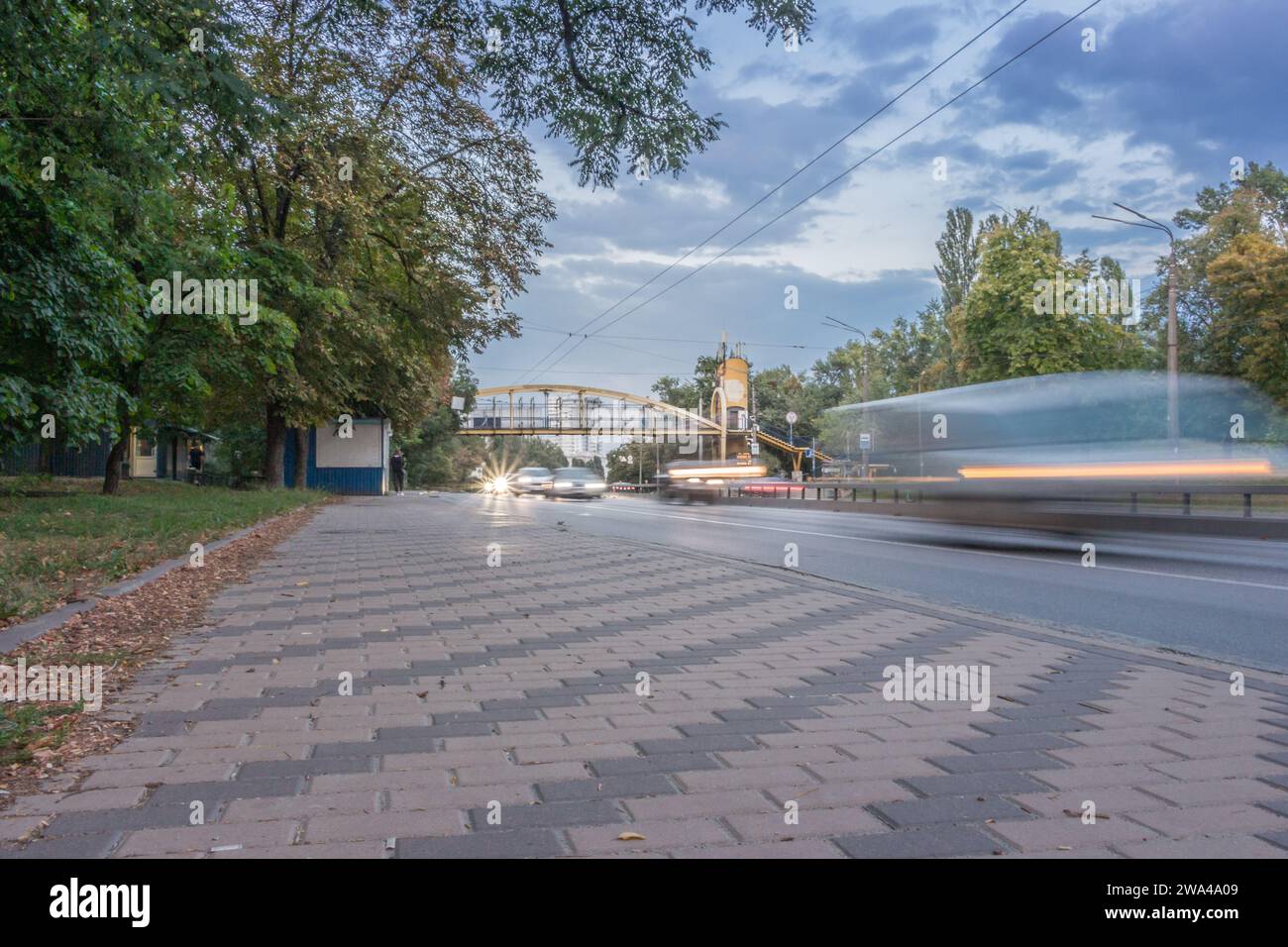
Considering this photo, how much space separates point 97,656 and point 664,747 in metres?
3.39

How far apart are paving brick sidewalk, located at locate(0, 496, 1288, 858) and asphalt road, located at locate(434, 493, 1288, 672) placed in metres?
1.39

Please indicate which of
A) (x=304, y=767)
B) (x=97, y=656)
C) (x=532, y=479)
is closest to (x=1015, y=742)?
(x=304, y=767)

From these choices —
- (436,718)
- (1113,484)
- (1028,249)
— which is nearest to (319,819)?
Result: (436,718)

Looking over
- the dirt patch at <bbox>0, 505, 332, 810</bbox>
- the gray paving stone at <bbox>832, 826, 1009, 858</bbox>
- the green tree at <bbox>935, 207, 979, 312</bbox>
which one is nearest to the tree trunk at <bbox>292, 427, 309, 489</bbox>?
the dirt patch at <bbox>0, 505, 332, 810</bbox>

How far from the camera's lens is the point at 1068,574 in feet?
36.4

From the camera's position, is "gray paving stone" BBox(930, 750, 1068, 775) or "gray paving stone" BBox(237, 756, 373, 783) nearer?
"gray paving stone" BBox(237, 756, 373, 783)

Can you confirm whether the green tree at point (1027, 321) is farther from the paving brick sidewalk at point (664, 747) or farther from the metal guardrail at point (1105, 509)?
the paving brick sidewalk at point (664, 747)

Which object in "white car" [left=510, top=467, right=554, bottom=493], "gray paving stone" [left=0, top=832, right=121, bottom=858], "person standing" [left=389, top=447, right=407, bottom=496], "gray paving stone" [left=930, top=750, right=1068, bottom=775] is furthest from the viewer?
"white car" [left=510, top=467, right=554, bottom=493]

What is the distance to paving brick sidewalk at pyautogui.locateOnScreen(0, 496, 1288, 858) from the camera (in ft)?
9.40

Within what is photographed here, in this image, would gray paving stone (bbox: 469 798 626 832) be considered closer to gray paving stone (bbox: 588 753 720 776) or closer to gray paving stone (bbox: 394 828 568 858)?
gray paving stone (bbox: 394 828 568 858)

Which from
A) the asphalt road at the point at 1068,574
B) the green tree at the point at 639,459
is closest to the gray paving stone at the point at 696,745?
the asphalt road at the point at 1068,574

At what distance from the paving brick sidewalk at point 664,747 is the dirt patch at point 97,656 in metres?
0.14

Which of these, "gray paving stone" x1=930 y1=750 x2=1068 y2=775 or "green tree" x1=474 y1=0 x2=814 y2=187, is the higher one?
"green tree" x1=474 y1=0 x2=814 y2=187
